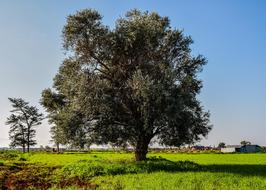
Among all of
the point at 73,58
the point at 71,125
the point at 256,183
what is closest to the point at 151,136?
the point at 71,125

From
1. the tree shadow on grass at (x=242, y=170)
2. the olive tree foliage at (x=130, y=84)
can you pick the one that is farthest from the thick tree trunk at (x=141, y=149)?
the tree shadow on grass at (x=242, y=170)

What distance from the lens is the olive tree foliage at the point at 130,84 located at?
41.3 meters

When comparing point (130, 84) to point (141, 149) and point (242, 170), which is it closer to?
point (141, 149)

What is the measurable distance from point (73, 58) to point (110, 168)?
1424 cm

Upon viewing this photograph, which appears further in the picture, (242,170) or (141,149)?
(141,149)

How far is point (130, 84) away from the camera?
4253 cm

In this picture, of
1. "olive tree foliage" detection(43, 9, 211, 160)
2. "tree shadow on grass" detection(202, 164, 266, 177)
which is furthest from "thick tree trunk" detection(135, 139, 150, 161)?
"tree shadow on grass" detection(202, 164, 266, 177)

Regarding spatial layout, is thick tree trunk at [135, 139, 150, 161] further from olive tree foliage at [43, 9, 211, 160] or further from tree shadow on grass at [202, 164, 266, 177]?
tree shadow on grass at [202, 164, 266, 177]

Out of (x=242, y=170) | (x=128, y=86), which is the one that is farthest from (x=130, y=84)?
(x=242, y=170)

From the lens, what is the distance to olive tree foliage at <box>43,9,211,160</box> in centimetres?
4131

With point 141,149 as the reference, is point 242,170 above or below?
below

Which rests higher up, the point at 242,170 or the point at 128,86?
the point at 128,86

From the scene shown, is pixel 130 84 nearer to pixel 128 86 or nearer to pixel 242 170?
pixel 128 86

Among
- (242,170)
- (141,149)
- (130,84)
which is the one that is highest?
(130,84)
